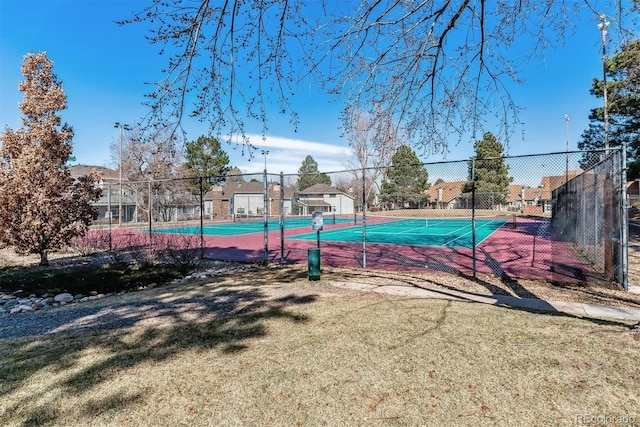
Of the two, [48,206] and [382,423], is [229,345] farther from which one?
[48,206]

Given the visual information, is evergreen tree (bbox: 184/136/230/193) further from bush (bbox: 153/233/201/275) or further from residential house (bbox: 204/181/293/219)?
bush (bbox: 153/233/201/275)

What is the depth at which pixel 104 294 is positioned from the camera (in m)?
7.00

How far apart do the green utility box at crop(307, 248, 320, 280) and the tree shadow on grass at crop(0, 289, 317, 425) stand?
54.2 inches

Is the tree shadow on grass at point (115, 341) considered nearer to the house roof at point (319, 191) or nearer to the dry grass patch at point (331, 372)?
the dry grass patch at point (331, 372)

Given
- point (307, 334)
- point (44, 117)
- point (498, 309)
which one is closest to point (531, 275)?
point (498, 309)

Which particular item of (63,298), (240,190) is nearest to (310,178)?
(240,190)

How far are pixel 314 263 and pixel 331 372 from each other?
14.0 feet

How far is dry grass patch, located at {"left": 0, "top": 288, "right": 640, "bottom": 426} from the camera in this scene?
8.49 feet

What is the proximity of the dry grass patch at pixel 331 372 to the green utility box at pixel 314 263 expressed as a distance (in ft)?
8.74

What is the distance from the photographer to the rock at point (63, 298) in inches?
256

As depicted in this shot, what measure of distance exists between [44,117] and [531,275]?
13091 millimetres

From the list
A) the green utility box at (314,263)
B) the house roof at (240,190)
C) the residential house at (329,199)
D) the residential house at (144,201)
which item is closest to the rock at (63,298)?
the green utility box at (314,263)

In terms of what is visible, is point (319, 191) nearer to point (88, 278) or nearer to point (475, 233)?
point (475, 233)

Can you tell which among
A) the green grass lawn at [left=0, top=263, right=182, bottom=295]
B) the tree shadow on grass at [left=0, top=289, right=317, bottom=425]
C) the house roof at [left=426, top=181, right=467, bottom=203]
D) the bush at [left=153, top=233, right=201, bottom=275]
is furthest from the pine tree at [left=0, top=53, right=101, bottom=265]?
the house roof at [left=426, top=181, right=467, bottom=203]
